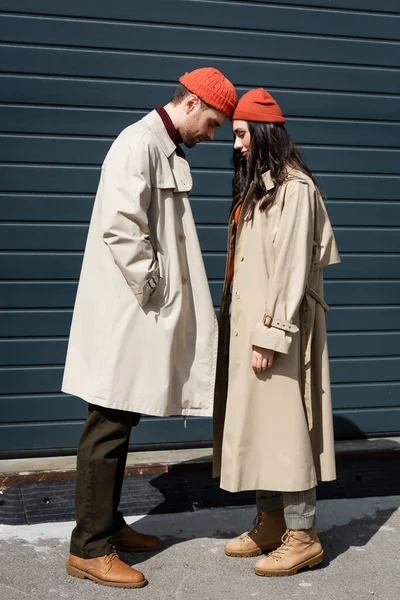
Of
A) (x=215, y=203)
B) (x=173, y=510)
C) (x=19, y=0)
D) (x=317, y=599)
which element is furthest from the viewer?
(x=215, y=203)

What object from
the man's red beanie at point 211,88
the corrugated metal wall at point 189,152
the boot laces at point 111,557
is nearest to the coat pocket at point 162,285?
the man's red beanie at point 211,88

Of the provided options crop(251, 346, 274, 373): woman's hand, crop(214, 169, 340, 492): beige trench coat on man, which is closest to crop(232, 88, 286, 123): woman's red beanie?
crop(214, 169, 340, 492): beige trench coat on man

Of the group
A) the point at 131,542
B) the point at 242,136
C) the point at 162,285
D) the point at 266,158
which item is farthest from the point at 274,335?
the point at 131,542

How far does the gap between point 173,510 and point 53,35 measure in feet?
8.98

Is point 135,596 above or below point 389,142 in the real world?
below

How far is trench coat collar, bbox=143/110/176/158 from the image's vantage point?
3756 millimetres

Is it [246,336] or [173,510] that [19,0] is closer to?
[246,336]

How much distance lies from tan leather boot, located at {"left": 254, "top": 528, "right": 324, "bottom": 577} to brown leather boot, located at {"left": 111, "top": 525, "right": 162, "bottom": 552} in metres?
0.51

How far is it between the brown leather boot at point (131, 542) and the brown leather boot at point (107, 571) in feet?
0.89

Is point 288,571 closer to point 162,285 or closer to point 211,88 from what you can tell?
point 162,285

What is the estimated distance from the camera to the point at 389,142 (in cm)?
571

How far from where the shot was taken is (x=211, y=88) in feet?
12.3

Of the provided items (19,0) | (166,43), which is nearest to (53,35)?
(19,0)

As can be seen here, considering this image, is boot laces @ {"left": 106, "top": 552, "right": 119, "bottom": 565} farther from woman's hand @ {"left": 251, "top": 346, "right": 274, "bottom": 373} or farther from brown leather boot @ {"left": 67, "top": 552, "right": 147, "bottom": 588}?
woman's hand @ {"left": 251, "top": 346, "right": 274, "bottom": 373}
